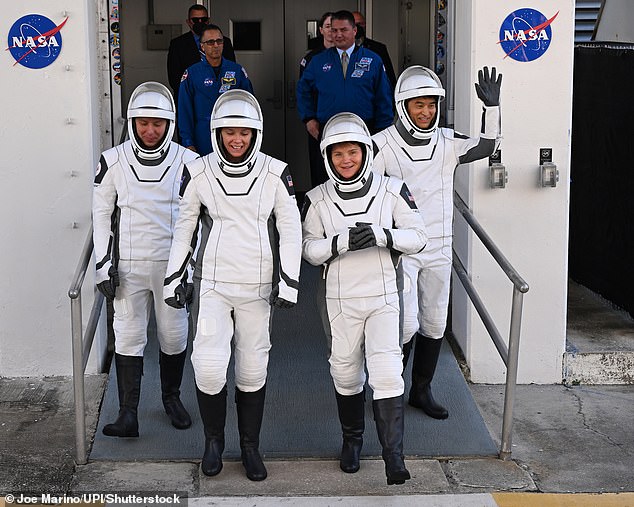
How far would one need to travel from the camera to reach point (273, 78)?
10047 mm

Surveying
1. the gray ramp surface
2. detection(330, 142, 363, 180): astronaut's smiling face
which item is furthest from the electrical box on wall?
detection(330, 142, 363, 180): astronaut's smiling face

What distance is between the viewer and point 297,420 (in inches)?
231

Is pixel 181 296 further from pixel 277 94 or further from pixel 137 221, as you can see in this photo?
pixel 277 94

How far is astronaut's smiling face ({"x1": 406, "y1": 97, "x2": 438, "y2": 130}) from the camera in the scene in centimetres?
554

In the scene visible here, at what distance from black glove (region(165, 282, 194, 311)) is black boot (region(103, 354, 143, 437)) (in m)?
0.61

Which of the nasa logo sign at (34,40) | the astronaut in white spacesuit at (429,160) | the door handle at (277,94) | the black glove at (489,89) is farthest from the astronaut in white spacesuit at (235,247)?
the door handle at (277,94)

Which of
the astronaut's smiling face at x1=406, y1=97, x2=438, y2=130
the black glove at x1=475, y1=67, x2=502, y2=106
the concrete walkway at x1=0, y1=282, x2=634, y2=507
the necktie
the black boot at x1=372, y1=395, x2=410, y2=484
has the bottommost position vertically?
the concrete walkway at x1=0, y1=282, x2=634, y2=507

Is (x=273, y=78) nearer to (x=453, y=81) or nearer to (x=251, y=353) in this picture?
(x=453, y=81)

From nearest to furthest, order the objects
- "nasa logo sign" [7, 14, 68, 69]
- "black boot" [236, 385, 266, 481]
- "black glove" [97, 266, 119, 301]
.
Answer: "black boot" [236, 385, 266, 481] < "black glove" [97, 266, 119, 301] < "nasa logo sign" [7, 14, 68, 69]

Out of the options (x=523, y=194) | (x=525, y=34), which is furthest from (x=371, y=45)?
(x=523, y=194)

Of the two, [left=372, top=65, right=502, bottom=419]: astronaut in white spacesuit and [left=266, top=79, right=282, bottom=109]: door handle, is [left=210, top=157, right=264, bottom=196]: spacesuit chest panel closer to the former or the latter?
[left=372, top=65, right=502, bottom=419]: astronaut in white spacesuit

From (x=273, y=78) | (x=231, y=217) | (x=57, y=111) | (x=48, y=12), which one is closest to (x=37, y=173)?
(x=57, y=111)

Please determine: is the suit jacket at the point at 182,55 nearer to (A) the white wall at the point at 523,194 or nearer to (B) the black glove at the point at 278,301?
(A) the white wall at the point at 523,194

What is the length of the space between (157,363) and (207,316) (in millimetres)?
1556
